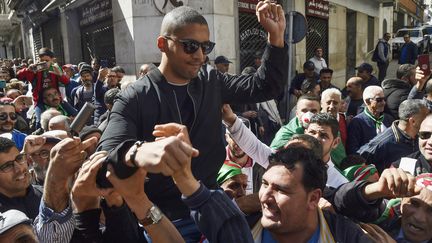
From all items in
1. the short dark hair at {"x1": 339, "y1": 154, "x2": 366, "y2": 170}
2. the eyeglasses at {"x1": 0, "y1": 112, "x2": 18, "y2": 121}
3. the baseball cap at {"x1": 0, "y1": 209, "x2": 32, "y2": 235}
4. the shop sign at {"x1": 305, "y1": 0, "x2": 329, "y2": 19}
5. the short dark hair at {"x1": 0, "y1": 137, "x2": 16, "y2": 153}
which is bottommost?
the short dark hair at {"x1": 339, "y1": 154, "x2": 366, "y2": 170}

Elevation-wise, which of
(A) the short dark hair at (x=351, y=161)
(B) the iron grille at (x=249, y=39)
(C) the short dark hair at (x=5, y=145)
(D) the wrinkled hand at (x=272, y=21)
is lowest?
(A) the short dark hair at (x=351, y=161)

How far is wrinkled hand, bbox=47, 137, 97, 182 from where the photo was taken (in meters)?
1.42

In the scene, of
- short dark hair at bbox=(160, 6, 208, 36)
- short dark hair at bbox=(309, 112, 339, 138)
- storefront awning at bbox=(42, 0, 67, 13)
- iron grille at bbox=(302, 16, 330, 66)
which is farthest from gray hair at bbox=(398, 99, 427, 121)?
storefront awning at bbox=(42, 0, 67, 13)

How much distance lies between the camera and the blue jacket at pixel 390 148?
3.63 meters

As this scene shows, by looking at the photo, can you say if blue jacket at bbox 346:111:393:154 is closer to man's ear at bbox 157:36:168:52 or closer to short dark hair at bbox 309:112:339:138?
short dark hair at bbox 309:112:339:138

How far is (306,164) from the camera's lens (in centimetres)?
204

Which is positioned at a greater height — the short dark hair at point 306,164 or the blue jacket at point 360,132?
the short dark hair at point 306,164

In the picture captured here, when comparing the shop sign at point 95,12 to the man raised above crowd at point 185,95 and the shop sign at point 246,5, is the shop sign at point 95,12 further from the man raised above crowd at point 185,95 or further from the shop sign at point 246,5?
the man raised above crowd at point 185,95

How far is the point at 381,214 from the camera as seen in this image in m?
2.17

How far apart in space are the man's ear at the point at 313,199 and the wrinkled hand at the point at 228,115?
0.79m

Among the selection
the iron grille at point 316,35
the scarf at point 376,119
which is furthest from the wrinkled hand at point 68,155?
the iron grille at point 316,35

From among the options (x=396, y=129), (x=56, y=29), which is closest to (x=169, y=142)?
(x=396, y=129)

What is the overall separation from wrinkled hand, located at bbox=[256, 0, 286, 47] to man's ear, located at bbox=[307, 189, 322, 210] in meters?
0.74

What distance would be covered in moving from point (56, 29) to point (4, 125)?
10369mm
